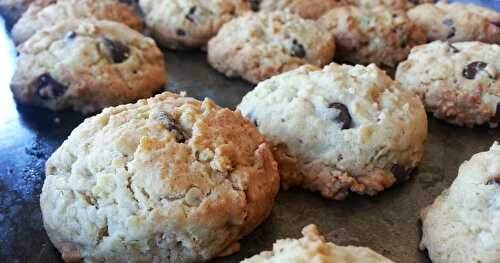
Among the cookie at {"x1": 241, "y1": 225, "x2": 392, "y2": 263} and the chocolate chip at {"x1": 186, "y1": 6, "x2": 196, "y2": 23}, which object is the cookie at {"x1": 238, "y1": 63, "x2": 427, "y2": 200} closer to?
the cookie at {"x1": 241, "y1": 225, "x2": 392, "y2": 263}

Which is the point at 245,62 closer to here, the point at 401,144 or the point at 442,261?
the point at 401,144

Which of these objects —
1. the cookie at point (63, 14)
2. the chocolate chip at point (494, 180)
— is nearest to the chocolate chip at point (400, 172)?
the chocolate chip at point (494, 180)

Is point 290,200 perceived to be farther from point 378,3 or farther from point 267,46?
point 378,3

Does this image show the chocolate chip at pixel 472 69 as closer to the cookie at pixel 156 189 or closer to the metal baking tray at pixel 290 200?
the metal baking tray at pixel 290 200

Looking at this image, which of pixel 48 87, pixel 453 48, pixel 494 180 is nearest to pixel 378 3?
pixel 453 48

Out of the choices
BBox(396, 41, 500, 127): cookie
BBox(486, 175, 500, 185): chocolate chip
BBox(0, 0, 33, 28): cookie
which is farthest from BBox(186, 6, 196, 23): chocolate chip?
BBox(486, 175, 500, 185): chocolate chip
